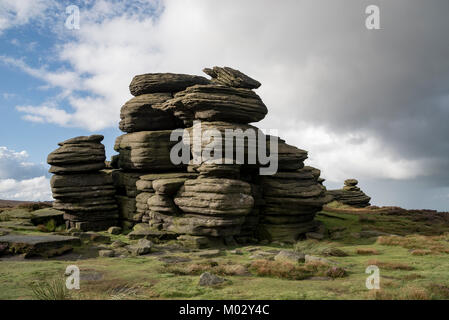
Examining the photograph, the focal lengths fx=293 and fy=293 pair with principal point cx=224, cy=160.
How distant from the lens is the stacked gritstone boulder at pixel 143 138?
3106cm

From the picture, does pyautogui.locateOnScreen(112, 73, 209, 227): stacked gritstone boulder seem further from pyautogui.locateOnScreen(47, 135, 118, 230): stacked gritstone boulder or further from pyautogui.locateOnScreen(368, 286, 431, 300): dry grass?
pyautogui.locateOnScreen(368, 286, 431, 300): dry grass

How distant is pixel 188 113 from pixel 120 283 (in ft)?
65.8

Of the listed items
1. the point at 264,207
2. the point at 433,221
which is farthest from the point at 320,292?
the point at 433,221

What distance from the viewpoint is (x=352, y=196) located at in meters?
57.6

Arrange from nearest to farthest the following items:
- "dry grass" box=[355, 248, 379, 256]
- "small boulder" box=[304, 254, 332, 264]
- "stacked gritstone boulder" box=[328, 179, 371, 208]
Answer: "small boulder" box=[304, 254, 332, 264], "dry grass" box=[355, 248, 379, 256], "stacked gritstone boulder" box=[328, 179, 371, 208]

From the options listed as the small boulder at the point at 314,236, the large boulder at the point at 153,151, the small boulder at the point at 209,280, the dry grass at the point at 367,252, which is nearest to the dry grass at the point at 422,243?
the dry grass at the point at 367,252

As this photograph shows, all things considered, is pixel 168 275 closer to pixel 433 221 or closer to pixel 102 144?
pixel 102 144

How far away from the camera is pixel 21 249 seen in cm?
1730

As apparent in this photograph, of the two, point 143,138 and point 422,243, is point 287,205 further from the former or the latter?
Result: point 143,138

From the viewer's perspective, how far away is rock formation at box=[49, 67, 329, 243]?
24.3 metres

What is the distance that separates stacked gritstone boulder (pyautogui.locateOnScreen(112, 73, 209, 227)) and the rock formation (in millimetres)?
107

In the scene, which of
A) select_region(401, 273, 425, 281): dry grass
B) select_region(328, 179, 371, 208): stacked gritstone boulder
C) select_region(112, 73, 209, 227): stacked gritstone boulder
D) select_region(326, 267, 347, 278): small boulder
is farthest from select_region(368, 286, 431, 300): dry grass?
select_region(328, 179, 371, 208): stacked gritstone boulder

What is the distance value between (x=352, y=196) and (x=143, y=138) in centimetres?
4379

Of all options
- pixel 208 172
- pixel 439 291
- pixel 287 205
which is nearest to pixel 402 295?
pixel 439 291
